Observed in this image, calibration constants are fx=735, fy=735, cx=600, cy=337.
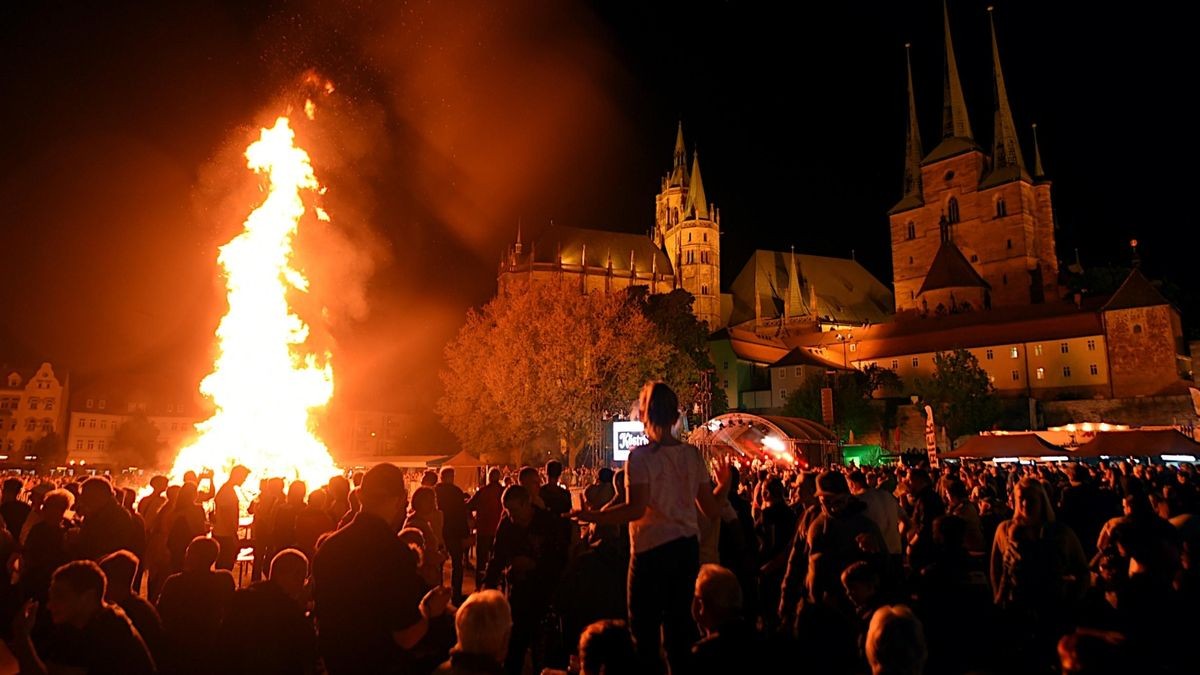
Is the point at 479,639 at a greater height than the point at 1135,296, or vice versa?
the point at 1135,296

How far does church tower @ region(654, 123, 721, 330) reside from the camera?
107 metres

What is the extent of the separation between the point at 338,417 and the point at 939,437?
5671 centimetres

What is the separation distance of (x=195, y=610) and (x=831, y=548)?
14.7ft

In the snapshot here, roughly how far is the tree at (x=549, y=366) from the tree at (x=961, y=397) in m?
29.3

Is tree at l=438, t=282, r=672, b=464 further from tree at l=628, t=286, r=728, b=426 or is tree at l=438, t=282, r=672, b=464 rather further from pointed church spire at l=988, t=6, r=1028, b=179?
pointed church spire at l=988, t=6, r=1028, b=179

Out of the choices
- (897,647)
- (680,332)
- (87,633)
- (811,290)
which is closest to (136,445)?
(680,332)

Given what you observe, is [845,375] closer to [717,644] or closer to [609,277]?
[609,277]

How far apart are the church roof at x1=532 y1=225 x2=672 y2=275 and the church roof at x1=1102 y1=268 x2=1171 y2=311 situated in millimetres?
57086

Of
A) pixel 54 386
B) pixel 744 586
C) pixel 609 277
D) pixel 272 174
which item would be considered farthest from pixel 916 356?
pixel 54 386

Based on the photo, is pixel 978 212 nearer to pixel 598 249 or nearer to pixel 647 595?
pixel 598 249

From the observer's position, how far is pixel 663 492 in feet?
15.1

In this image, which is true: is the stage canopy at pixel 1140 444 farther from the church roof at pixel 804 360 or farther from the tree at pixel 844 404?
the church roof at pixel 804 360

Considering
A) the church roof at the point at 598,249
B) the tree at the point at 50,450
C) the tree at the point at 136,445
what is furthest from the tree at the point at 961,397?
the tree at the point at 50,450

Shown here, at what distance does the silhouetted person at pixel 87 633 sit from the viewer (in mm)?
3768
